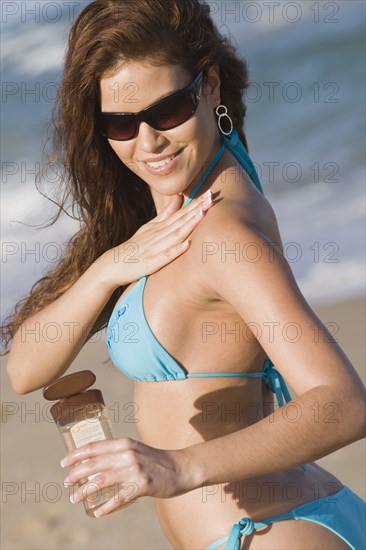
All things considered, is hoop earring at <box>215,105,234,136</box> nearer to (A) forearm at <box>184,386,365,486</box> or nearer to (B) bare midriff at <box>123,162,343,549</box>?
(B) bare midriff at <box>123,162,343,549</box>

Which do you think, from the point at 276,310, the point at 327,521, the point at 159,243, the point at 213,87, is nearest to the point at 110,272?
the point at 159,243

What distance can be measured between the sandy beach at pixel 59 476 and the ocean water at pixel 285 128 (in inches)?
54.2

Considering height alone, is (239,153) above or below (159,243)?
above

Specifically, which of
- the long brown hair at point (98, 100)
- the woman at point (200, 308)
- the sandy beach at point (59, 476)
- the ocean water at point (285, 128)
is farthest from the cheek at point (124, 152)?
the ocean water at point (285, 128)

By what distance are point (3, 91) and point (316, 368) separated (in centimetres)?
1227

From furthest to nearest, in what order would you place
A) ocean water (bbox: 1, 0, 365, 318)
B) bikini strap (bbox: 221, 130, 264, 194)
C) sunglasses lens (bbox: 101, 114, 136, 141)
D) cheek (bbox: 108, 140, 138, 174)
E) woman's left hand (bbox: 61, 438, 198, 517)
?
1. ocean water (bbox: 1, 0, 365, 318)
2. bikini strap (bbox: 221, 130, 264, 194)
3. cheek (bbox: 108, 140, 138, 174)
4. sunglasses lens (bbox: 101, 114, 136, 141)
5. woman's left hand (bbox: 61, 438, 198, 517)

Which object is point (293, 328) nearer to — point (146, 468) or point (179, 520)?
point (146, 468)

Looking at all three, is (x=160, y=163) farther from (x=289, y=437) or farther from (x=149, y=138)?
(x=289, y=437)

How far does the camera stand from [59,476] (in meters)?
6.33

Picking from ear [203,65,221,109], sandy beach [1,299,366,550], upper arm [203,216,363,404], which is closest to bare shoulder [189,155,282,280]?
upper arm [203,216,363,404]

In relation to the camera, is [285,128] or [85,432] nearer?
[85,432]

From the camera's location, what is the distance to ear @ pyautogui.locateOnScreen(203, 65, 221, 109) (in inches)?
116

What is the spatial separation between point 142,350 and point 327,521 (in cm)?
63

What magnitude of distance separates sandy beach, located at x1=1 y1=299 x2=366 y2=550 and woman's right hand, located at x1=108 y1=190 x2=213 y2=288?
2.97 meters
